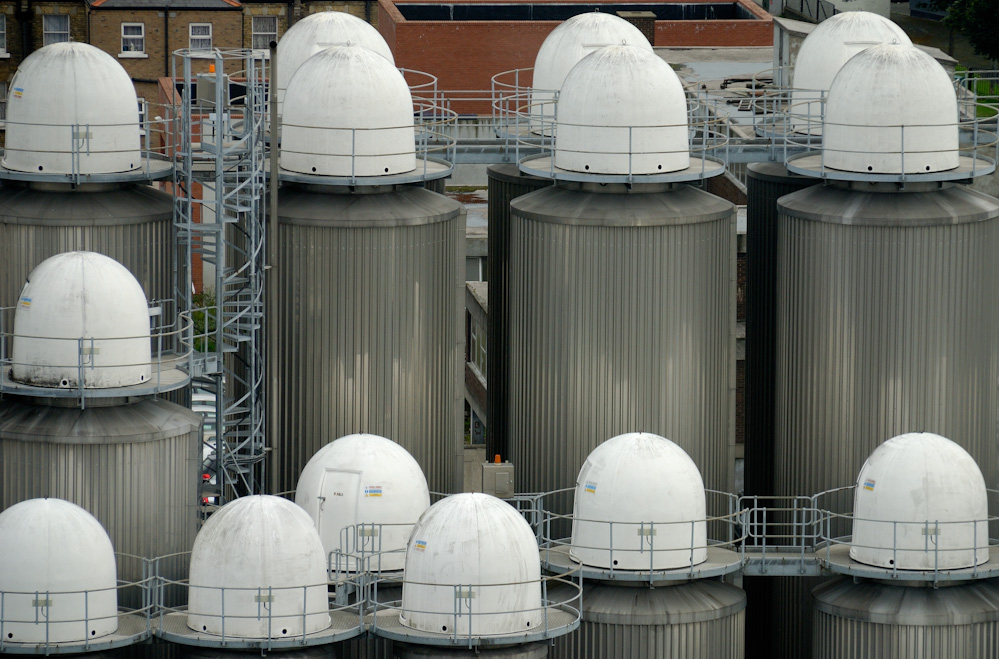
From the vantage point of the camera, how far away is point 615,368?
5347cm

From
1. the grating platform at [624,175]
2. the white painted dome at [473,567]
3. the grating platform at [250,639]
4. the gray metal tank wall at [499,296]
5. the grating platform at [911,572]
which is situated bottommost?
the grating platform at [250,639]

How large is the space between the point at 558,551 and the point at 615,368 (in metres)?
5.23

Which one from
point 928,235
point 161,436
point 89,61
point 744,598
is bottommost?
point 744,598

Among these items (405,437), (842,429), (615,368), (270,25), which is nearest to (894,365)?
(842,429)

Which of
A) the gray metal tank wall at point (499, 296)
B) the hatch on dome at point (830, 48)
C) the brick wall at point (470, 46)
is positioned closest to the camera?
the gray metal tank wall at point (499, 296)

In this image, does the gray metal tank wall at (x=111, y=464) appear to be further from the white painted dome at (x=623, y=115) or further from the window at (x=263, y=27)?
the window at (x=263, y=27)

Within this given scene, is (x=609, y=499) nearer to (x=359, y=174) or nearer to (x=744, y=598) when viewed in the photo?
(x=744, y=598)

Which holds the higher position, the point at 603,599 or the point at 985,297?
the point at 985,297

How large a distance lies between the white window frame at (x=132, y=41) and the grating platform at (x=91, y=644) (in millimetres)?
56419

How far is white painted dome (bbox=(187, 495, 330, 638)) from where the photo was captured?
148 feet

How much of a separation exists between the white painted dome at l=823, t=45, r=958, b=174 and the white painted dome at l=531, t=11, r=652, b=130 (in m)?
7.93

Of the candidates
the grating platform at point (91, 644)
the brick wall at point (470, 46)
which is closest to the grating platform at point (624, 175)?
the grating platform at point (91, 644)

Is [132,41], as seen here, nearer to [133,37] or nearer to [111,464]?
[133,37]

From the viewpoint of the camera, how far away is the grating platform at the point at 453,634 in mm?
45750
